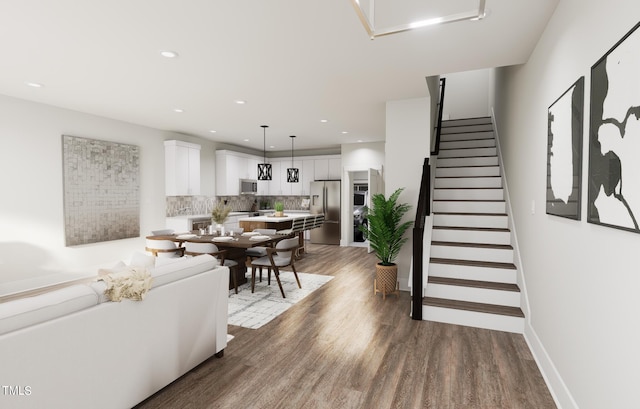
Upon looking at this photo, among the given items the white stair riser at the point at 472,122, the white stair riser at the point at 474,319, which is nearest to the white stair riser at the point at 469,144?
the white stair riser at the point at 472,122

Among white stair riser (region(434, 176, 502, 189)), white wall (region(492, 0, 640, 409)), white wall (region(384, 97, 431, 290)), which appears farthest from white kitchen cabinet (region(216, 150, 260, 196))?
white wall (region(492, 0, 640, 409))

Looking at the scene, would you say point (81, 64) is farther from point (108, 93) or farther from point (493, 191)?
point (493, 191)

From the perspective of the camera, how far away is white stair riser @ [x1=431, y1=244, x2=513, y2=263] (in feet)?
12.7

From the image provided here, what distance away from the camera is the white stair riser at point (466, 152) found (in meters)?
5.50

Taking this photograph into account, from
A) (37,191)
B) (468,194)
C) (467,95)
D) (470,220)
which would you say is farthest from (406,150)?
(37,191)

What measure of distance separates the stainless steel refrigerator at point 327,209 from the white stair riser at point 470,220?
169 inches

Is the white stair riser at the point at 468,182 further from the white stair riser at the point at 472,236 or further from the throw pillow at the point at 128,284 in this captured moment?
the throw pillow at the point at 128,284

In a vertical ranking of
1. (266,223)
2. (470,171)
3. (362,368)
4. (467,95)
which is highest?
(467,95)

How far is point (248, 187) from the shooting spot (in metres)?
9.20

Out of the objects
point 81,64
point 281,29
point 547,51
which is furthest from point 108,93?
point 547,51

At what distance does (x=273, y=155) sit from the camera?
34.1ft

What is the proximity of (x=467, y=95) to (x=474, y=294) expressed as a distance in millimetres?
5923

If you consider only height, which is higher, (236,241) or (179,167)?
(179,167)

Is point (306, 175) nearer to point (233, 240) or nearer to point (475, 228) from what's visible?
point (233, 240)
